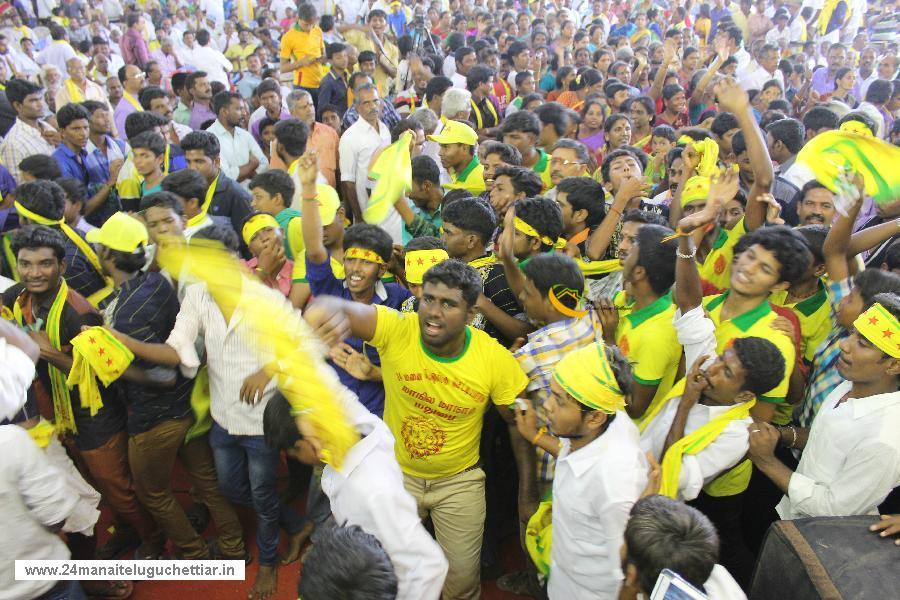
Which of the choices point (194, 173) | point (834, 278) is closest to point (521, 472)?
point (834, 278)

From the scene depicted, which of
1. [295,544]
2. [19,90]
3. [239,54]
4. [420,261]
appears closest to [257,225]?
[420,261]

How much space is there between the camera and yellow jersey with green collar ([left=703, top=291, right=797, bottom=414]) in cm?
254

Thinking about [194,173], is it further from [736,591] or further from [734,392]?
[736,591]

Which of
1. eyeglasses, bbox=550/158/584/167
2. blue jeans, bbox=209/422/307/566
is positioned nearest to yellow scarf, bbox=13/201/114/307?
blue jeans, bbox=209/422/307/566

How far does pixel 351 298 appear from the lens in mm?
3381

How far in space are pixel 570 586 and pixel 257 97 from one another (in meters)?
6.71

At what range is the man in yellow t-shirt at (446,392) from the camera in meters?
2.54

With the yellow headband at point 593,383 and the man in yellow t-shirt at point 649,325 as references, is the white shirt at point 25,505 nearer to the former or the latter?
the yellow headband at point 593,383

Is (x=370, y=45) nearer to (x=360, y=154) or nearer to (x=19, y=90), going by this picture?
(x=360, y=154)

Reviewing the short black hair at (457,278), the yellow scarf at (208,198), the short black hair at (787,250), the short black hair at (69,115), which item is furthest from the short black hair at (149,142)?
the short black hair at (787,250)

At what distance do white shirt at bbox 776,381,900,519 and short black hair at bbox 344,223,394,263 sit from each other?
201 centimetres

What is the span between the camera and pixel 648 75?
10039 mm

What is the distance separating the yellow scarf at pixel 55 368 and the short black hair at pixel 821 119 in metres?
6.23

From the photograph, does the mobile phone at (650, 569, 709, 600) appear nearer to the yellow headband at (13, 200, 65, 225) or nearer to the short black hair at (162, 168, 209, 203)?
the yellow headband at (13, 200, 65, 225)
